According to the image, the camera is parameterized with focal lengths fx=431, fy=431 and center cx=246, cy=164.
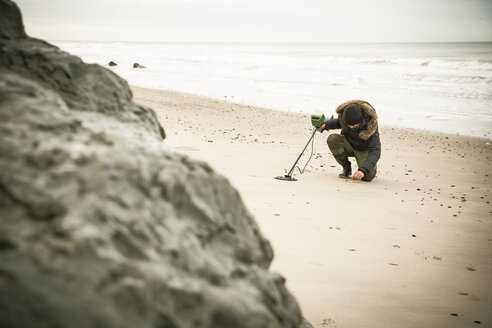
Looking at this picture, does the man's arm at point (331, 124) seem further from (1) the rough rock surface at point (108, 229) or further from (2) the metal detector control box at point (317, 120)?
(1) the rough rock surface at point (108, 229)

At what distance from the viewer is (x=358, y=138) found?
7039 millimetres

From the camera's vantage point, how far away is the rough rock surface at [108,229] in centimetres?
126

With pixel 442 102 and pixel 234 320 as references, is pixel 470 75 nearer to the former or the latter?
pixel 442 102

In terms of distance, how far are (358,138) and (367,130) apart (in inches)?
14.4

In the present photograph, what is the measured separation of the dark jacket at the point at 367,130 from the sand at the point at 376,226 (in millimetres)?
407

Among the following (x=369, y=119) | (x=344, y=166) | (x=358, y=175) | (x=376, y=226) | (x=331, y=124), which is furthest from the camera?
(x=344, y=166)

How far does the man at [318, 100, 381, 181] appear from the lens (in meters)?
6.53

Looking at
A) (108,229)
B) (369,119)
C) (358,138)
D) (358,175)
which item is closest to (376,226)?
(358,175)

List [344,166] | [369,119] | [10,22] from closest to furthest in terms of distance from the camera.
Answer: [10,22] → [369,119] → [344,166]

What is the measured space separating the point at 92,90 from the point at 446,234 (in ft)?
13.6

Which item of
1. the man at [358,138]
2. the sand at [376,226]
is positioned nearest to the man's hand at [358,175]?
the man at [358,138]

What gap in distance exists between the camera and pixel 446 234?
4.78 m

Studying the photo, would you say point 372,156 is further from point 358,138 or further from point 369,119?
point 369,119

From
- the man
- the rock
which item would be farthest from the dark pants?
the rock
